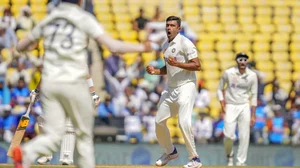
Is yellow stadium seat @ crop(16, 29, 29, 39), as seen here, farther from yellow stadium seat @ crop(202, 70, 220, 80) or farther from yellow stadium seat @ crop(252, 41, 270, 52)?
yellow stadium seat @ crop(252, 41, 270, 52)

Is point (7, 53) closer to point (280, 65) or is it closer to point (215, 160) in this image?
point (215, 160)

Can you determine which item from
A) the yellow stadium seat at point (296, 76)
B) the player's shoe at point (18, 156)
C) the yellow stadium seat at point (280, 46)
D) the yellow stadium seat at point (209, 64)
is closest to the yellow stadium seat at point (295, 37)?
the yellow stadium seat at point (280, 46)

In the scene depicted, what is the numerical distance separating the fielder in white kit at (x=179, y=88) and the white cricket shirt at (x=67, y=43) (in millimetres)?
4284

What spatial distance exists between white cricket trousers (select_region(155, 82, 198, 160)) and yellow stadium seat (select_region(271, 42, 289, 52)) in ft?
45.6

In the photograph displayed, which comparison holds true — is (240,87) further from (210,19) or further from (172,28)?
(210,19)

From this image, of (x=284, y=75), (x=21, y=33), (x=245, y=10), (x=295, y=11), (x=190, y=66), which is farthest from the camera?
(x=295, y=11)

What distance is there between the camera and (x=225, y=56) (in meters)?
26.6

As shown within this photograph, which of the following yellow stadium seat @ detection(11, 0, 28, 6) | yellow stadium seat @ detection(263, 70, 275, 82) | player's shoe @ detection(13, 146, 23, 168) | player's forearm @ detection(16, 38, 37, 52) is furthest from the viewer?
yellow stadium seat @ detection(11, 0, 28, 6)

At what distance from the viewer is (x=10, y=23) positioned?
79.3ft

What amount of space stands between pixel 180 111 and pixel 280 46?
14284mm

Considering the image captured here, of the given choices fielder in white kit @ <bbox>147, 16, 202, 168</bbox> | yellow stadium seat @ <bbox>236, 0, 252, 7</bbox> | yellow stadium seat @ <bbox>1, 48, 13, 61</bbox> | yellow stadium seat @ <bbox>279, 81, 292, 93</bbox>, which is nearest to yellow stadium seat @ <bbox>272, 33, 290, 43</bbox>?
yellow stadium seat @ <bbox>236, 0, 252, 7</bbox>

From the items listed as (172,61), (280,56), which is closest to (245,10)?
(280,56)

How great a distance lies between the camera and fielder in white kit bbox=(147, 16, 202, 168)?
13.3 metres

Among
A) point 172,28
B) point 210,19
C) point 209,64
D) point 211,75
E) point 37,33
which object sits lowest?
point 37,33
